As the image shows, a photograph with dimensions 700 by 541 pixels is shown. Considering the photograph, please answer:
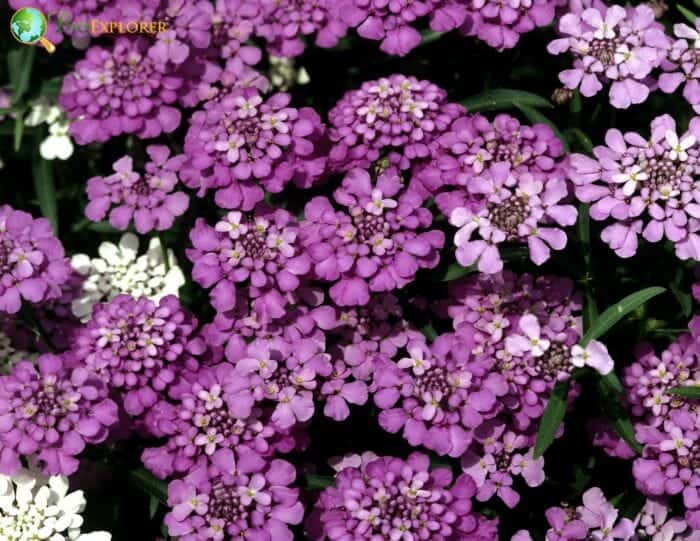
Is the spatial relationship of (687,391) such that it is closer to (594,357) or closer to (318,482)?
(594,357)

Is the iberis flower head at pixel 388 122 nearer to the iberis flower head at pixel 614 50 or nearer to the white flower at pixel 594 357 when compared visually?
the iberis flower head at pixel 614 50

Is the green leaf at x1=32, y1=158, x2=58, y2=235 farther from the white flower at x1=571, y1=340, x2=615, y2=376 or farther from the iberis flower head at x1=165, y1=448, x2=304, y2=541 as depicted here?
the white flower at x1=571, y1=340, x2=615, y2=376

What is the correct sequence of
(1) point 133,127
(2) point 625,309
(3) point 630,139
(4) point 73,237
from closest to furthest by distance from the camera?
(2) point 625,309
(3) point 630,139
(1) point 133,127
(4) point 73,237

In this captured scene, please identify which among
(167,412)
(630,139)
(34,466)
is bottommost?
(34,466)

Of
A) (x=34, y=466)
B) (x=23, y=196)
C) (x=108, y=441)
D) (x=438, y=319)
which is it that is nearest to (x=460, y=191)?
(x=438, y=319)

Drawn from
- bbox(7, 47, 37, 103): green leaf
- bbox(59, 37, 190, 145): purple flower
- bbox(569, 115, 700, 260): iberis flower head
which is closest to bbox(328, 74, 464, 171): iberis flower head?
bbox(569, 115, 700, 260): iberis flower head

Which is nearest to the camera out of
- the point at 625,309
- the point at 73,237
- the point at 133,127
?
the point at 625,309

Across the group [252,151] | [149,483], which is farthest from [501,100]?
[149,483]

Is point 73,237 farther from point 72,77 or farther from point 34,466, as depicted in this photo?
point 34,466
